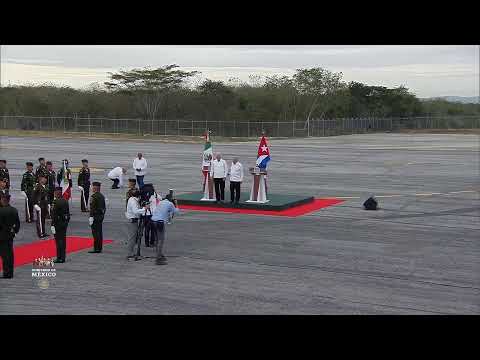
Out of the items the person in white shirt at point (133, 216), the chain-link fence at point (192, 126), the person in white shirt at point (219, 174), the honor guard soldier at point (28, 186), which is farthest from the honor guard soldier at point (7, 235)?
the chain-link fence at point (192, 126)

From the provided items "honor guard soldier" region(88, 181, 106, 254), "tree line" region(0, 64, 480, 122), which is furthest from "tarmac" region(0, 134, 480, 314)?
"tree line" region(0, 64, 480, 122)

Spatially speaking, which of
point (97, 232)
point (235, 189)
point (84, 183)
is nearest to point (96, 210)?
point (97, 232)

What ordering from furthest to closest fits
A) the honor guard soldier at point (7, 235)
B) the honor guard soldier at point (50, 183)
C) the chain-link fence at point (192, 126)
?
1. the chain-link fence at point (192, 126)
2. the honor guard soldier at point (50, 183)
3. the honor guard soldier at point (7, 235)

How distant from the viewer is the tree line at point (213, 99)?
8019cm

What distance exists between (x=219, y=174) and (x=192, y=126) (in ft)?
158

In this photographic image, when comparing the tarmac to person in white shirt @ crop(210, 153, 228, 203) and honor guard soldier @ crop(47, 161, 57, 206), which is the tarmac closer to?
honor guard soldier @ crop(47, 161, 57, 206)

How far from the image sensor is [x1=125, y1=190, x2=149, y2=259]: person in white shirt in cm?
1366

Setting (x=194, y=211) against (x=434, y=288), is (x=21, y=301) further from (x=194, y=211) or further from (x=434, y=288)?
(x=194, y=211)

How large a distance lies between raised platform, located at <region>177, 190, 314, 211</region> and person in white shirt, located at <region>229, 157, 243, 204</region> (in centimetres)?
26

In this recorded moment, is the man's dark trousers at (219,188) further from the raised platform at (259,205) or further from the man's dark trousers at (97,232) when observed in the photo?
the man's dark trousers at (97,232)

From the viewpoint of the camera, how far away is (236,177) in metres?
20.6

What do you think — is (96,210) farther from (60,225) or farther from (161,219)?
(161,219)

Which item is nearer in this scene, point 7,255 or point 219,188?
point 7,255

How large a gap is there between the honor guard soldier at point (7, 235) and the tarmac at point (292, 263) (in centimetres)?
26
